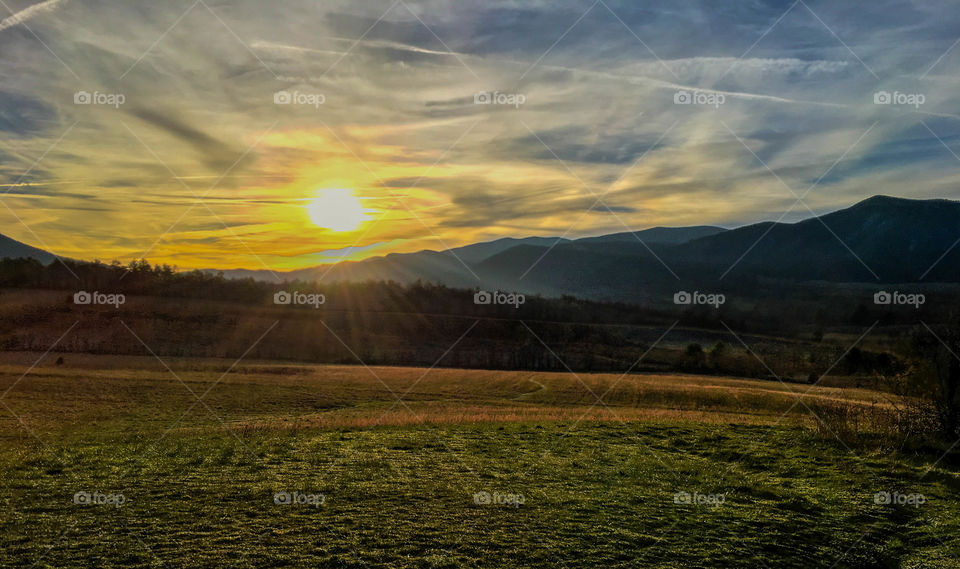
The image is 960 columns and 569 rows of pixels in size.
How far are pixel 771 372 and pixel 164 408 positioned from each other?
70294 mm

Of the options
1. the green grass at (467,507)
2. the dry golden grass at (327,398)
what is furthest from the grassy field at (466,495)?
the dry golden grass at (327,398)

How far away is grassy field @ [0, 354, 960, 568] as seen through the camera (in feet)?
31.2

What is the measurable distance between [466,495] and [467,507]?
93cm

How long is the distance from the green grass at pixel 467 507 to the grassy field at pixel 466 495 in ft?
0.18

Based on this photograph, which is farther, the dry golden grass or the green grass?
the dry golden grass

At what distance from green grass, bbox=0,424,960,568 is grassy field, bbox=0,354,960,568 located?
0.05 meters

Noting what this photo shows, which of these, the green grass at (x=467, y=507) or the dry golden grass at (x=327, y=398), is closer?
the green grass at (x=467, y=507)

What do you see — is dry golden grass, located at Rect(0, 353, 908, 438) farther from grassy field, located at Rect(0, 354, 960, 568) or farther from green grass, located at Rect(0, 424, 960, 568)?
green grass, located at Rect(0, 424, 960, 568)

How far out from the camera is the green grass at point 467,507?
939 centimetres

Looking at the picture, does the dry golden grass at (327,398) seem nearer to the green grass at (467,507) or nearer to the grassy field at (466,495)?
the grassy field at (466,495)

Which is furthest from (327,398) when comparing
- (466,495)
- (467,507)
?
(467,507)

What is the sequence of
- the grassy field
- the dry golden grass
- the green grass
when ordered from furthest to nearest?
the dry golden grass, the grassy field, the green grass

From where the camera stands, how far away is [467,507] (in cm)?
1194

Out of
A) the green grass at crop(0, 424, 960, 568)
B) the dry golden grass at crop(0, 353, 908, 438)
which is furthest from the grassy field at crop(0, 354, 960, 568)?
the dry golden grass at crop(0, 353, 908, 438)
